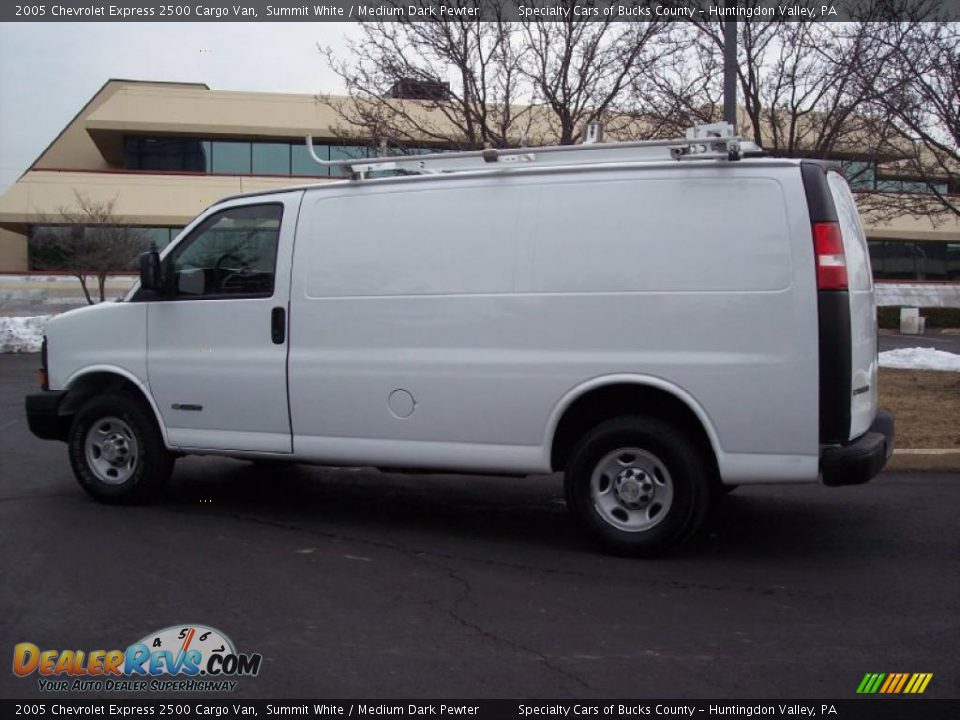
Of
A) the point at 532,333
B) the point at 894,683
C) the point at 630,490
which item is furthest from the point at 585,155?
the point at 894,683

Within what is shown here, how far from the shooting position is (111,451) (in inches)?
293

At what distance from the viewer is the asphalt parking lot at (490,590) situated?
14.1 ft

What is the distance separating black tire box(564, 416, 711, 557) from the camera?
19.1 feet

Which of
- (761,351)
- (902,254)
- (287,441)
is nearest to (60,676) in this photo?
(287,441)

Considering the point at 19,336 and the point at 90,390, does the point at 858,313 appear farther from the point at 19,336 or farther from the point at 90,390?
the point at 19,336

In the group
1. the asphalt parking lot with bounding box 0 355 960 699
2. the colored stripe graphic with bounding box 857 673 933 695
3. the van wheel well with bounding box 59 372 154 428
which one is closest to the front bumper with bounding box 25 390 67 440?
the van wheel well with bounding box 59 372 154 428

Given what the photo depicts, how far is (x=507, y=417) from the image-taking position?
6199 mm

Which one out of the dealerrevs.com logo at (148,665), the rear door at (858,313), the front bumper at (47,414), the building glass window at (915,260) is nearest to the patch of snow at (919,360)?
the rear door at (858,313)

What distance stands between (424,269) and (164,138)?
37.4 metres

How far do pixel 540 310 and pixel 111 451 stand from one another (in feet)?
11.7

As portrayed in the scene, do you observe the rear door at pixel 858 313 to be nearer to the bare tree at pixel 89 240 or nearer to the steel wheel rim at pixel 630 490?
the steel wheel rim at pixel 630 490

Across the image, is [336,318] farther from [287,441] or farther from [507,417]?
[507,417]

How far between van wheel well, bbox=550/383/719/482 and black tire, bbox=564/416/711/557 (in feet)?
0.32
